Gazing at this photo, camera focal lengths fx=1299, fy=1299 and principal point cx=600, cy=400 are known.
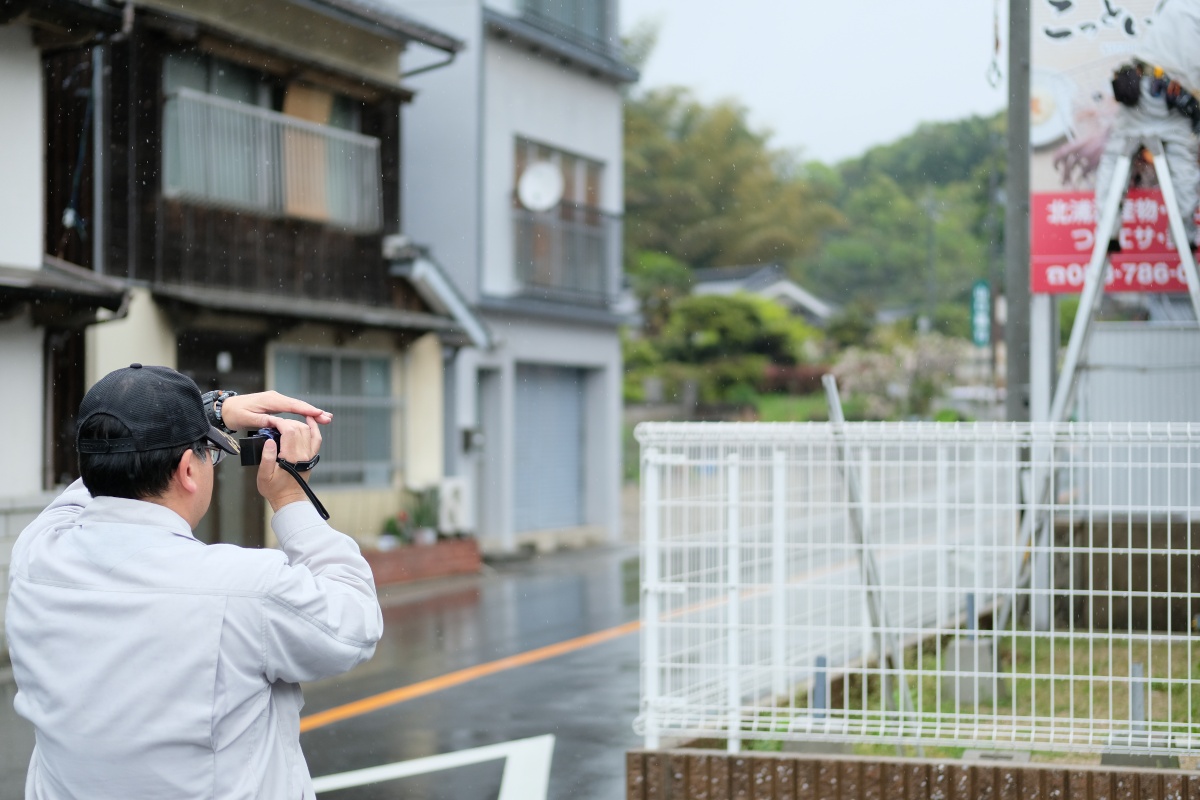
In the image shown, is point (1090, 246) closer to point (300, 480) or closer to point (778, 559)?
point (778, 559)

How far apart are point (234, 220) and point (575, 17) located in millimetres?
7977

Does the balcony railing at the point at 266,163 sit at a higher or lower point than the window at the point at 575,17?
lower

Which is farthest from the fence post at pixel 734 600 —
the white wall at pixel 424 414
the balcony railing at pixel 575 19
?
the balcony railing at pixel 575 19

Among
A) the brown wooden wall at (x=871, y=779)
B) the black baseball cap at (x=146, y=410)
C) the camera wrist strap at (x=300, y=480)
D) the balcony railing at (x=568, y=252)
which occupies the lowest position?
the brown wooden wall at (x=871, y=779)

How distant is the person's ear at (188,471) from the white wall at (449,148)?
49.1 feet

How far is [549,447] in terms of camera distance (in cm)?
1902

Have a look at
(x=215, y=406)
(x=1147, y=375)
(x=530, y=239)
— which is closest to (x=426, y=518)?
(x=530, y=239)

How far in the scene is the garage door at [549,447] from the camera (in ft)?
60.1

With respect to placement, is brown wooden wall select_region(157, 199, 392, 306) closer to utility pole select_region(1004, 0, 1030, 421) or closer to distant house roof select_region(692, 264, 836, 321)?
utility pole select_region(1004, 0, 1030, 421)

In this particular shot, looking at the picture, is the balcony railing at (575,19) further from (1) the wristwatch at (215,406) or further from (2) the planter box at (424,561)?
(1) the wristwatch at (215,406)

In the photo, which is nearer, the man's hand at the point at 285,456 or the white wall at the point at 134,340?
the man's hand at the point at 285,456

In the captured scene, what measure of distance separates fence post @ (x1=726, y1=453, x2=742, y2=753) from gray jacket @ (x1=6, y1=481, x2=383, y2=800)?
2.42 metres

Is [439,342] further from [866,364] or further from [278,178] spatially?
[866,364]

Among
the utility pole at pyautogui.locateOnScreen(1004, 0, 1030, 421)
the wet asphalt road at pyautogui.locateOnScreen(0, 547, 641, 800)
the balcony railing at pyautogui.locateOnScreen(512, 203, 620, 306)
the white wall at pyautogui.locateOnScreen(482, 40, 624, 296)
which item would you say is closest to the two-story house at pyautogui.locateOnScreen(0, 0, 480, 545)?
the white wall at pyautogui.locateOnScreen(482, 40, 624, 296)
